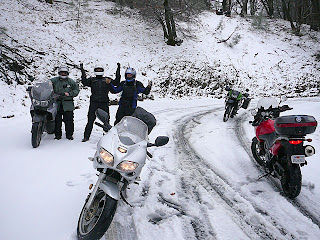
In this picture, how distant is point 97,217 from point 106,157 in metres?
A: 0.70

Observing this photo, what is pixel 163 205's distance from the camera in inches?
142

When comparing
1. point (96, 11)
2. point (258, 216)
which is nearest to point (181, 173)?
point (258, 216)

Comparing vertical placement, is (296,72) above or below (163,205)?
above

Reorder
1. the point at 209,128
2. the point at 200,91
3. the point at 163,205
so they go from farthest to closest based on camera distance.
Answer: the point at 200,91, the point at 209,128, the point at 163,205

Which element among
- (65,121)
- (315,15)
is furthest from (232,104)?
(315,15)

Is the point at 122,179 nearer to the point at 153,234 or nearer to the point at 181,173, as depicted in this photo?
the point at 153,234

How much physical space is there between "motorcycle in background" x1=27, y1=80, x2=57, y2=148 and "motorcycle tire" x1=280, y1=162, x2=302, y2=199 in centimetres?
525

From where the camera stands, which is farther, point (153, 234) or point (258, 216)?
point (258, 216)

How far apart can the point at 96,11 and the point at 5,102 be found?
1954cm

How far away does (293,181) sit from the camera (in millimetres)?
3865

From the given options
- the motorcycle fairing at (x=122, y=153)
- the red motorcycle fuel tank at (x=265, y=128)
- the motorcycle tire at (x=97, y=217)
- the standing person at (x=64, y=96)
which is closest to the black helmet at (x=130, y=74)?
the standing person at (x=64, y=96)

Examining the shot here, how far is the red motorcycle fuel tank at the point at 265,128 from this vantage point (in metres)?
4.90

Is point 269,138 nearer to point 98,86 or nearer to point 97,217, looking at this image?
point 97,217

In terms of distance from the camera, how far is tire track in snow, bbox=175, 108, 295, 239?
10.3 feet
